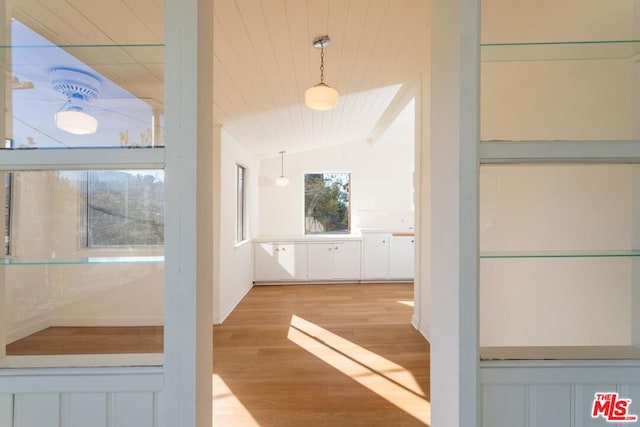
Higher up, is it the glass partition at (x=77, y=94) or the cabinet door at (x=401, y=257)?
the glass partition at (x=77, y=94)

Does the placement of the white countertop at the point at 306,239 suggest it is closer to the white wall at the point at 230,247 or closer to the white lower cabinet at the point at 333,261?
the white lower cabinet at the point at 333,261

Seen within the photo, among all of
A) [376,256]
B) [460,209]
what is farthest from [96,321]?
[376,256]

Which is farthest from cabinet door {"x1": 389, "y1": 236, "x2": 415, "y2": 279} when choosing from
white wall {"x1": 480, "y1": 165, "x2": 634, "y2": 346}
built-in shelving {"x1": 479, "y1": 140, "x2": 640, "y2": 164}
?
built-in shelving {"x1": 479, "y1": 140, "x2": 640, "y2": 164}

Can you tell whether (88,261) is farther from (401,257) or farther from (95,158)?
(401,257)

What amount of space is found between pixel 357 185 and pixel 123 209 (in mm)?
5175

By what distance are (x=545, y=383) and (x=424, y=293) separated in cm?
235

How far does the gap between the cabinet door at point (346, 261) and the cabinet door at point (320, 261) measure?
3.5 inches

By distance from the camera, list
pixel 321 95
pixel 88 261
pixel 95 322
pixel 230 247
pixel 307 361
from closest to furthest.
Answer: pixel 88 261 → pixel 95 322 → pixel 321 95 → pixel 307 361 → pixel 230 247

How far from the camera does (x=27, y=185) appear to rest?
0.97 meters

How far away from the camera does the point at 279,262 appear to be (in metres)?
5.25

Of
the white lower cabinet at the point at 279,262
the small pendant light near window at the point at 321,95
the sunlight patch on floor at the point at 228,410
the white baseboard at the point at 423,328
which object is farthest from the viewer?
the white lower cabinet at the point at 279,262

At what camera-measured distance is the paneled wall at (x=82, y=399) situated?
0.77 meters

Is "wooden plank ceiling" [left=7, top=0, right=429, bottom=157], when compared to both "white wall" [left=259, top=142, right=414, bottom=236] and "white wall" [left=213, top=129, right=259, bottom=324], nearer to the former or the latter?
"white wall" [left=213, top=129, right=259, bottom=324]

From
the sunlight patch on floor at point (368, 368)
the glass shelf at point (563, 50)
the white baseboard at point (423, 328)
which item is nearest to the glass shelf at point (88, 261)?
the glass shelf at point (563, 50)
